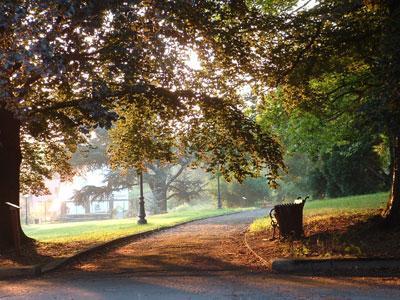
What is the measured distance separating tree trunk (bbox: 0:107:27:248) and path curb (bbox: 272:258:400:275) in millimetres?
8785

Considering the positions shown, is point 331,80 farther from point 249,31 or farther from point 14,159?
point 14,159

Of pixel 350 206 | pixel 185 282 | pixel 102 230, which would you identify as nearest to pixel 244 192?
pixel 102 230

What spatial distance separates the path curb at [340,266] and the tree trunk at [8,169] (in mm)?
8785

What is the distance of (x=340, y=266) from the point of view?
906 centimetres

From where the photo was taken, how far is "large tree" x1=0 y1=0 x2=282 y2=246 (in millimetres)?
8648

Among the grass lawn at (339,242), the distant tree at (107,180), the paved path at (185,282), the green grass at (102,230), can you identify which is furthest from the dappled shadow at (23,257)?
the distant tree at (107,180)

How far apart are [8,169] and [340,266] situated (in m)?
10.2

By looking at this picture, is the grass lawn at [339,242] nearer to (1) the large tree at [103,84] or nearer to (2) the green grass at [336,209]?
(1) the large tree at [103,84]

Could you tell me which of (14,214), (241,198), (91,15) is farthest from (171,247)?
(241,198)

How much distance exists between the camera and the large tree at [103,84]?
865cm

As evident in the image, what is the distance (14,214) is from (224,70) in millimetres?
7445

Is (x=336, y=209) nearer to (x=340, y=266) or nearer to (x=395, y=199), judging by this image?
(x=395, y=199)

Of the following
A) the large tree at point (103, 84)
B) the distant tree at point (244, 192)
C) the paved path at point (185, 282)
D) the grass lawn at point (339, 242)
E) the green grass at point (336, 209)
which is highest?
the large tree at point (103, 84)

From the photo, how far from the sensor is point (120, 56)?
1045cm
